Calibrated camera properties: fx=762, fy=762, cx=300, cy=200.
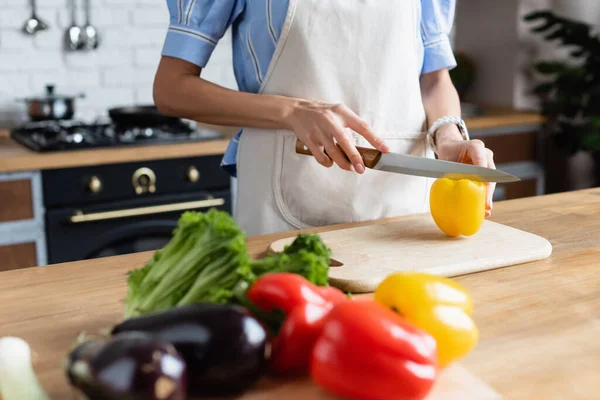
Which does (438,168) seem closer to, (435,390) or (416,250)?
(416,250)

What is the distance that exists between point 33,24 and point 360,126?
71.5 inches

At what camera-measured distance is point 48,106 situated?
8.42ft

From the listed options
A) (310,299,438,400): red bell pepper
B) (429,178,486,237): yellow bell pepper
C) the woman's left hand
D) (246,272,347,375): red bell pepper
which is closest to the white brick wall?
the woman's left hand

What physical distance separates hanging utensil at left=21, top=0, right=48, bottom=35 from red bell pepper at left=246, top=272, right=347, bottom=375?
7.17ft

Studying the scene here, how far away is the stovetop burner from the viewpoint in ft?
7.57

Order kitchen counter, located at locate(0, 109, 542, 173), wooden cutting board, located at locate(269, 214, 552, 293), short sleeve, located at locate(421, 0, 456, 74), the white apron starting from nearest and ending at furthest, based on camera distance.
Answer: wooden cutting board, located at locate(269, 214, 552, 293) < the white apron < short sleeve, located at locate(421, 0, 456, 74) < kitchen counter, located at locate(0, 109, 542, 173)

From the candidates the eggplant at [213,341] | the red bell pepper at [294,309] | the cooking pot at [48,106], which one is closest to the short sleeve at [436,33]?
the red bell pepper at [294,309]

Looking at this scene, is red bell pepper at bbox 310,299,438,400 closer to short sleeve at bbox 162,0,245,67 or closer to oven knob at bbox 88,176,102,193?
short sleeve at bbox 162,0,245,67

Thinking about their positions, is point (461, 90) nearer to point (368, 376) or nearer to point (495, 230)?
A: point (495, 230)

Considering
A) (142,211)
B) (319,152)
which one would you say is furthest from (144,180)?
(319,152)

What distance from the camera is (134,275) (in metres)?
0.88

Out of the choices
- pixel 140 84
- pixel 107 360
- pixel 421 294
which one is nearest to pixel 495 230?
pixel 421 294

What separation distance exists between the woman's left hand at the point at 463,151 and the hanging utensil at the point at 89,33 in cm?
167

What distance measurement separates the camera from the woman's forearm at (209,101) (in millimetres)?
1391
